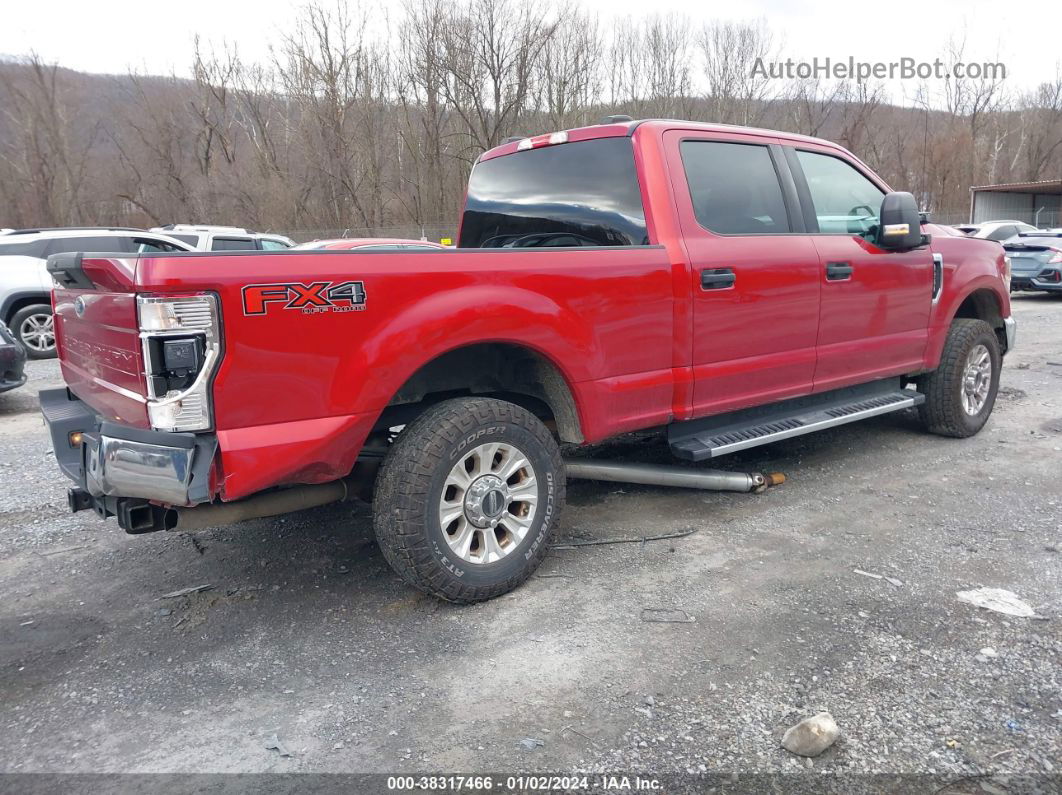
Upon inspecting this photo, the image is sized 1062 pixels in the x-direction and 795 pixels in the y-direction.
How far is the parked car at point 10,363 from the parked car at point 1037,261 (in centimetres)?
1661

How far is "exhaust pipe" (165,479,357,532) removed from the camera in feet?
9.70

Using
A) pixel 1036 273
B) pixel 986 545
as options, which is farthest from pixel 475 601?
pixel 1036 273

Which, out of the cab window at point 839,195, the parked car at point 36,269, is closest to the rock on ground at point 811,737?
the cab window at point 839,195

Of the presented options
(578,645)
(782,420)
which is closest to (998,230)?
(782,420)

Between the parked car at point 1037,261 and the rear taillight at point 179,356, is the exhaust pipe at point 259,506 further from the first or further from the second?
the parked car at point 1037,261

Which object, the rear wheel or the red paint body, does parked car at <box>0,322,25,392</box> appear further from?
the red paint body

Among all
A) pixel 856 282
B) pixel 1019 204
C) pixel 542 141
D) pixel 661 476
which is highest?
pixel 1019 204

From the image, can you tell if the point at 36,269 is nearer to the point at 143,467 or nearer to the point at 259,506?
the point at 259,506

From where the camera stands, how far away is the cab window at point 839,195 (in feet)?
15.5

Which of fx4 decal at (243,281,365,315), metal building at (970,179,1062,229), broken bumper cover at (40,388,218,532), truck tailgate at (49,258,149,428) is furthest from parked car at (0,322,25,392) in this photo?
metal building at (970,179,1062,229)

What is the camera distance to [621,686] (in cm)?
272

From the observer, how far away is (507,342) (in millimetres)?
3318

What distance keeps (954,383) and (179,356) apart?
510 centimetres

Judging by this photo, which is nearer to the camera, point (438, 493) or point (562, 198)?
point (438, 493)
